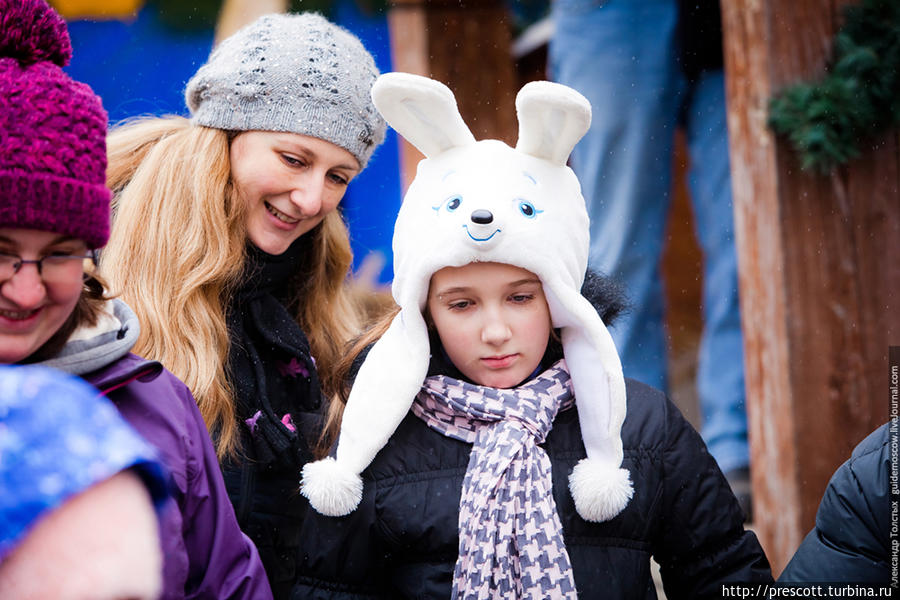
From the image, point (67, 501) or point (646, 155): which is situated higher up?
point (646, 155)

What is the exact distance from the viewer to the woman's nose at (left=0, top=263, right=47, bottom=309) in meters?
1.30

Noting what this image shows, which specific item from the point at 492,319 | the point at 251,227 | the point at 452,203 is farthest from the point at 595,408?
the point at 251,227

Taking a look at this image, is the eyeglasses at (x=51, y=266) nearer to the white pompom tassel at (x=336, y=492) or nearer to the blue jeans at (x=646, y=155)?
the white pompom tassel at (x=336, y=492)

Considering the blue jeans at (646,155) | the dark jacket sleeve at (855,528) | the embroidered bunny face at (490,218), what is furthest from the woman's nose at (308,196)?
the dark jacket sleeve at (855,528)

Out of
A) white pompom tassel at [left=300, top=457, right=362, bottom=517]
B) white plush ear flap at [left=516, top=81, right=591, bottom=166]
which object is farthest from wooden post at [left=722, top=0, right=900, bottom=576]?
white pompom tassel at [left=300, top=457, right=362, bottom=517]

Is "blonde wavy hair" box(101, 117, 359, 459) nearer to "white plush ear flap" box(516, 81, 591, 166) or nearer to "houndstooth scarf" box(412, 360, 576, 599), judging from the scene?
"houndstooth scarf" box(412, 360, 576, 599)

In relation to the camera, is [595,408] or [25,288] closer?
[25,288]

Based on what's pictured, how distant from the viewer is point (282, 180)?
2.41 metres

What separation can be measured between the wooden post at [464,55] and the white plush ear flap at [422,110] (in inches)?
71.3

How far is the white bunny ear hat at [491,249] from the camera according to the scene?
181 cm

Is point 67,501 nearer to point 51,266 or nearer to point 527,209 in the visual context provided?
point 51,266

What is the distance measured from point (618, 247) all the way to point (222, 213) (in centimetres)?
155

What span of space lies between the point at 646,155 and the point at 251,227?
1.64 m

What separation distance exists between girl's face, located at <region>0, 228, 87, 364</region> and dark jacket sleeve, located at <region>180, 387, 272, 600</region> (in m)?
0.33
